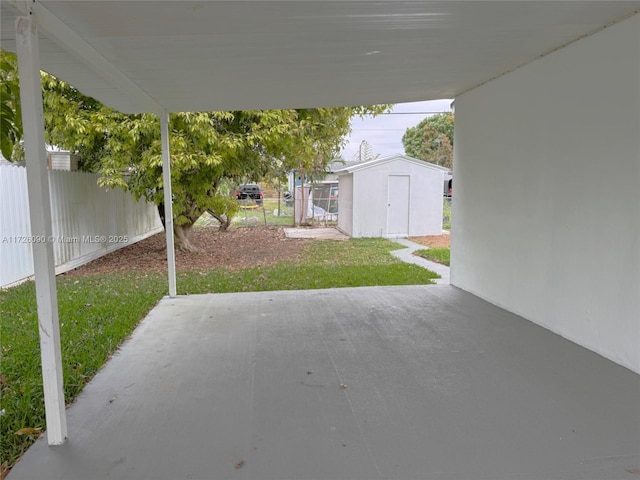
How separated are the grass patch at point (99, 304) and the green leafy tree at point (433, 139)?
22.0 metres

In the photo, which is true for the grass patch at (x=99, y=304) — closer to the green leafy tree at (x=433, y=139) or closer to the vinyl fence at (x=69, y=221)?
the vinyl fence at (x=69, y=221)

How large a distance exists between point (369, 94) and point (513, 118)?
1650 mm

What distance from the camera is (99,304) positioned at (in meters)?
5.45

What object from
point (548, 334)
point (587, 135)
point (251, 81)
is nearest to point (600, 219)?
point (587, 135)

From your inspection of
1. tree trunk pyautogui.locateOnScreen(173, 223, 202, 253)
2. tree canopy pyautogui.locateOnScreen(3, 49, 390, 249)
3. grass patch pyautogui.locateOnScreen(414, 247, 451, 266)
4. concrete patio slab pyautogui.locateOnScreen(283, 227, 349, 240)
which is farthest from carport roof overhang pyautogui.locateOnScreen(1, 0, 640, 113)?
concrete patio slab pyautogui.locateOnScreen(283, 227, 349, 240)

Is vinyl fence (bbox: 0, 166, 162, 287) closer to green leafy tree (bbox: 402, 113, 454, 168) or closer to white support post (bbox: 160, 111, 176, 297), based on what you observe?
white support post (bbox: 160, 111, 176, 297)

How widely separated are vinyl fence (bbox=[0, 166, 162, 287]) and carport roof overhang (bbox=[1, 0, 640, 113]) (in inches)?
79.8

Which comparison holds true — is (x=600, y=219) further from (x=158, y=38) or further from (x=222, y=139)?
(x=222, y=139)

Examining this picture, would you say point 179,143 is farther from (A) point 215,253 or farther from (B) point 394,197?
(B) point 394,197

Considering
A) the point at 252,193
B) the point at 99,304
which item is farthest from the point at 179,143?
the point at 252,193

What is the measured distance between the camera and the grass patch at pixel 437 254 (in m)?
9.02

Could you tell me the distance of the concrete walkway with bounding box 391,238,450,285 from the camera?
7.36 metres

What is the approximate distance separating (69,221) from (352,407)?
6.83 metres

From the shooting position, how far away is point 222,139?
7965 millimetres
